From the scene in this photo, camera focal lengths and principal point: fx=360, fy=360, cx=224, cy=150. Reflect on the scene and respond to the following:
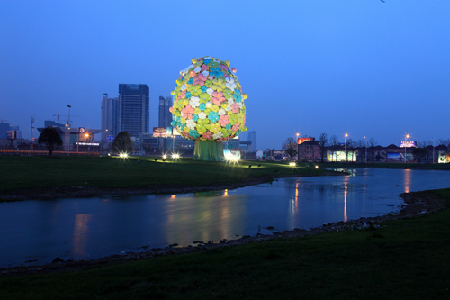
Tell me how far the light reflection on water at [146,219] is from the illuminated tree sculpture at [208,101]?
27535mm

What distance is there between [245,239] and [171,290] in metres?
7.09

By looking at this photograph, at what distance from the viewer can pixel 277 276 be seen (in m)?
7.91

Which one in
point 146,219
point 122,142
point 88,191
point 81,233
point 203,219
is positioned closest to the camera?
point 81,233

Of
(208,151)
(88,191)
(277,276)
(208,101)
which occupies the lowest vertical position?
(88,191)

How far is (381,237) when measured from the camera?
39.7 ft

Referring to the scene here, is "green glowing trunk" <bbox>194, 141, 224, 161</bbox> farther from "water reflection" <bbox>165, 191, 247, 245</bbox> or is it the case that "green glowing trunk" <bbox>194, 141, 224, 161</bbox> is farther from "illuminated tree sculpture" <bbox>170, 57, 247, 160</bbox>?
"water reflection" <bbox>165, 191, 247, 245</bbox>

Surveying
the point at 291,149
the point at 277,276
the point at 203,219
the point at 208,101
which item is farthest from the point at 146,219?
the point at 291,149

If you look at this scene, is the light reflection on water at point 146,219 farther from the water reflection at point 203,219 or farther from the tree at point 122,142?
the tree at point 122,142

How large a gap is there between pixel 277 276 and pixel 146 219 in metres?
11.8

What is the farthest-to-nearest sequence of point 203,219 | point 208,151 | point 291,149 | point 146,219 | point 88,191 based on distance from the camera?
point 291,149, point 208,151, point 88,191, point 203,219, point 146,219

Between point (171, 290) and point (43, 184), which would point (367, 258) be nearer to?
point (171, 290)

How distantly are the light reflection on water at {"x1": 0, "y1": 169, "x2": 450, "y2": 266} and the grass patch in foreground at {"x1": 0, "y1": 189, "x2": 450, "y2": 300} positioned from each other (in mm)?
3826

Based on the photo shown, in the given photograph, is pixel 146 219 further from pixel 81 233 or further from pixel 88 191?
pixel 88 191

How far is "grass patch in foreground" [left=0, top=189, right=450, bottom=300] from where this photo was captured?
6867 millimetres
